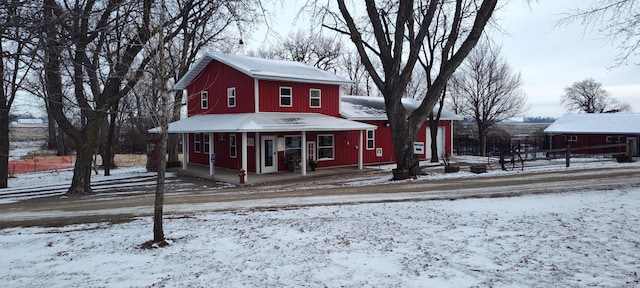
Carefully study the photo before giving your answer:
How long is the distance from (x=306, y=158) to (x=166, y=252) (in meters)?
15.0

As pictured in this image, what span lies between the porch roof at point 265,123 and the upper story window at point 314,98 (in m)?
0.58

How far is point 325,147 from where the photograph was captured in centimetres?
2214

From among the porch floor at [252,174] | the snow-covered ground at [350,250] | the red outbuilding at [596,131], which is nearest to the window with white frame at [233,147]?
the porch floor at [252,174]

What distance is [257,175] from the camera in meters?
19.1

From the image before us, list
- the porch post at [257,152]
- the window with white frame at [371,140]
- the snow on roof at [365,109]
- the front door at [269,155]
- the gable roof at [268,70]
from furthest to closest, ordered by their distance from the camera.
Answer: the window with white frame at [371,140] < the snow on roof at [365,109] < the front door at [269,155] < the gable roof at [268,70] < the porch post at [257,152]

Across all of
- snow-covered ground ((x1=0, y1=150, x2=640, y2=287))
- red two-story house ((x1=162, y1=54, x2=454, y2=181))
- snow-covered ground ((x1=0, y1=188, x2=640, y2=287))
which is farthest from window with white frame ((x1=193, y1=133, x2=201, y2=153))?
snow-covered ground ((x1=0, y1=188, x2=640, y2=287))

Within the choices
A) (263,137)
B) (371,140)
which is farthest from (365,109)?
(263,137)

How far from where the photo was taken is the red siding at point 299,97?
2008 cm

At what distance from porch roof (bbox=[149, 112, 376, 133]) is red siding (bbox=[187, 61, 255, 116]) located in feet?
1.47

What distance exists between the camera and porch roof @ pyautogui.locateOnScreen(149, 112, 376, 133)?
696 inches

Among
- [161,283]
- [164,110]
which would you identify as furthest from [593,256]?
[164,110]

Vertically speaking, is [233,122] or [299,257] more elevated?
[233,122]

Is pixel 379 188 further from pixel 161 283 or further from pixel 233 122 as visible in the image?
pixel 161 283

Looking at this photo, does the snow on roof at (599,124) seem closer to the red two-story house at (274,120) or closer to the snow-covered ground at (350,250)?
the red two-story house at (274,120)
